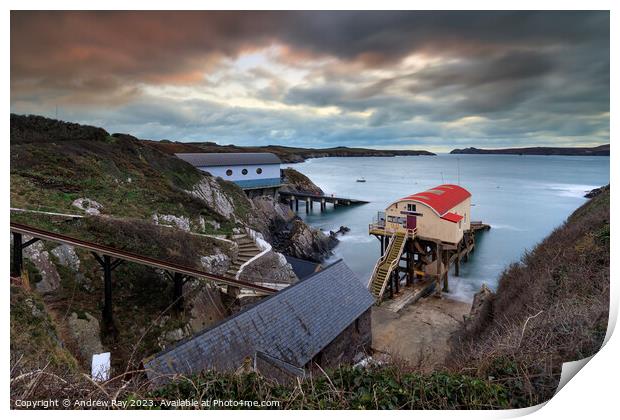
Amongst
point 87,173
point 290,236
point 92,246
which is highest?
point 87,173

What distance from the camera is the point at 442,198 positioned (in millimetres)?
12336

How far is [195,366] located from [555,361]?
3.70m

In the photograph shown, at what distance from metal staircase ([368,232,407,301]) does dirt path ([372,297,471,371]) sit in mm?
1214

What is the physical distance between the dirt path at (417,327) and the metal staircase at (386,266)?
3.98 feet

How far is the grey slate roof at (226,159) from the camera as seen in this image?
1619 centimetres

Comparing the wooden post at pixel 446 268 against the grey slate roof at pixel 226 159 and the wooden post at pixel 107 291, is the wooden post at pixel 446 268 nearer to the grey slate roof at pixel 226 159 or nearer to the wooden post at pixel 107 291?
the grey slate roof at pixel 226 159

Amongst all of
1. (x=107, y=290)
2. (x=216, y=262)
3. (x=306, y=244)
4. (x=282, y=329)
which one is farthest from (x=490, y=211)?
(x=107, y=290)

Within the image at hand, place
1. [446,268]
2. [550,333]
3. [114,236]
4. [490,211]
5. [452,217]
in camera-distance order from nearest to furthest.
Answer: [550,333] < [114,236] < [452,217] < [446,268] < [490,211]

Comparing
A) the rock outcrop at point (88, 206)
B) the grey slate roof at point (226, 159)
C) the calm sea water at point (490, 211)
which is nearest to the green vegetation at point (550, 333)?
the calm sea water at point (490, 211)

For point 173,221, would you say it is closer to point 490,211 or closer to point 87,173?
point 87,173

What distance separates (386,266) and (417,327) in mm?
3482

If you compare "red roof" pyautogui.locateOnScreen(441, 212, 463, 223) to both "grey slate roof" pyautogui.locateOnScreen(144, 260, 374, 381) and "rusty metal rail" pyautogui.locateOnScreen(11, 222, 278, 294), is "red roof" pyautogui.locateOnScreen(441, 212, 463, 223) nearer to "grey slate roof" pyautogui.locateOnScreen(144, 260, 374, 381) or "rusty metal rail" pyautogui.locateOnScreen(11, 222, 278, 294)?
"grey slate roof" pyautogui.locateOnScreen(144, 260, 374, 381)
